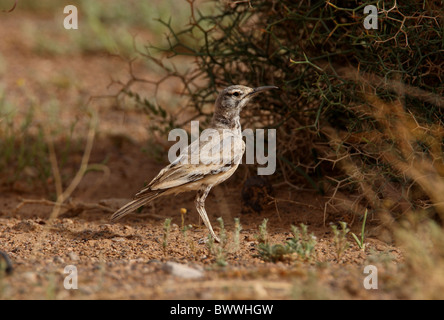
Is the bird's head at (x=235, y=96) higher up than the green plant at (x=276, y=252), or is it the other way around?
the bird's head at (x=235, y=96)

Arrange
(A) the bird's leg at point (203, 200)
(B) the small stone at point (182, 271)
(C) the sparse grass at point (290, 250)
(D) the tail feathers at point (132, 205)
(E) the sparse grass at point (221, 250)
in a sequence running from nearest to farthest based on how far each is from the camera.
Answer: (B) the small stone at point (182, 271) → (E) the sparse grass at point (221, 250) → (C) the sparse grass at point (290, 250) → (D) the tail feathers at point (132, 205) → (A) the bird's leg at point (203, 200)

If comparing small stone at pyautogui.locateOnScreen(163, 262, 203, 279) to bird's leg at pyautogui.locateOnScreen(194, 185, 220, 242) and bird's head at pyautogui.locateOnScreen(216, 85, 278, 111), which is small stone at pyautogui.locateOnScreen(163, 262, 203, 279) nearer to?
bird's leg at pyautogui.locateOnScreen(194, 185, 220, 242)

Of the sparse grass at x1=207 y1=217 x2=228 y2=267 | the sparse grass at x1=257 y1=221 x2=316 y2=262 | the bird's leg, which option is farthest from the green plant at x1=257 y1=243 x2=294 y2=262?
the bird's leg

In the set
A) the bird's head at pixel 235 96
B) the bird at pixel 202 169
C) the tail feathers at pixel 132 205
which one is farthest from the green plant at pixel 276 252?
the bird's head at pixel 235 96

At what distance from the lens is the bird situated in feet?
16.3

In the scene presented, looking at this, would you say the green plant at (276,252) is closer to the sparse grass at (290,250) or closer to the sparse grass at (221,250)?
the sparse grass at (290,250)

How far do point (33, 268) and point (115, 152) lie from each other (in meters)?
3.84

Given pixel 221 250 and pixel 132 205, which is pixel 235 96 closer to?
pixel 132 205

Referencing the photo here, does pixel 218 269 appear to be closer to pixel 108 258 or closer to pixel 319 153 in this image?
pixel 108 258

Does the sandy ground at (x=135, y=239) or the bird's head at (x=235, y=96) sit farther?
the bird's head at (x=235, y=96)

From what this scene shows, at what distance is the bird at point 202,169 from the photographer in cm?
497

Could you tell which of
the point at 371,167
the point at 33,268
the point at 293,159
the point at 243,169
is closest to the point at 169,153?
the point at 243,169

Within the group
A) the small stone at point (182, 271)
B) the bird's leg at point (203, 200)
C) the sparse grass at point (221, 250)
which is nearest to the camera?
the small stone at point (182, 271)

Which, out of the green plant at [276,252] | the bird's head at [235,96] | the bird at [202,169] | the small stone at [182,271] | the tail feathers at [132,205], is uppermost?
the bird's head at [235,96]
